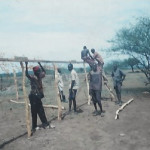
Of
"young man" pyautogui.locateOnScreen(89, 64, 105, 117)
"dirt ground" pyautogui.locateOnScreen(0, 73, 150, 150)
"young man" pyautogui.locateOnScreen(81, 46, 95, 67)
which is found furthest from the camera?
"young man" pyautogui.locateOnScreen(81, 46, 95, 67)

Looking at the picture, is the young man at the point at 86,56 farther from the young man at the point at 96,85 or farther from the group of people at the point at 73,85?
the young man at the point at 96,85

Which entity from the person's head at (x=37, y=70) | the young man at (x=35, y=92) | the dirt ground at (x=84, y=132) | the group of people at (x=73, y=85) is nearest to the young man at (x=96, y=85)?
the group of people at (x=73, y=85)

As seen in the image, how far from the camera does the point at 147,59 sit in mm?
19188

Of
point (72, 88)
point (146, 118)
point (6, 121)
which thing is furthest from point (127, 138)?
point (6, 121)

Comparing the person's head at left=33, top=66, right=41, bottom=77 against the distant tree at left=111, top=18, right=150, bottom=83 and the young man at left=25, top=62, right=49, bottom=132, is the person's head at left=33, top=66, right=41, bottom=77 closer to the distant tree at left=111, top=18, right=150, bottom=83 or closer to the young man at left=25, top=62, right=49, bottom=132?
the young man at left=25, top=62, right=49, bottom=132

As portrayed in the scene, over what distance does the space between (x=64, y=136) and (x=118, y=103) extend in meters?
5.87

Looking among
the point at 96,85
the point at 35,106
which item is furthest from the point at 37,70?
the point at 96,85

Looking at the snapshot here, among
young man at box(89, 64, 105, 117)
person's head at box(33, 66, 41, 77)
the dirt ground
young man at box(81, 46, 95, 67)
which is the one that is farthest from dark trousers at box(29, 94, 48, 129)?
young man at box(81, 46, 95, 67)

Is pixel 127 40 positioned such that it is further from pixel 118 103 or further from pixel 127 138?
pixel 127 138

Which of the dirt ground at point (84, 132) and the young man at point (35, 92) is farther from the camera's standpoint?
the young man at point (35, 92)

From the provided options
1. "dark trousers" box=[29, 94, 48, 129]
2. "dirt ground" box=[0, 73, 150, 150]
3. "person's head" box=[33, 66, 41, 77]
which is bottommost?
"dirt ground" box=[0, 73, 150, 150]

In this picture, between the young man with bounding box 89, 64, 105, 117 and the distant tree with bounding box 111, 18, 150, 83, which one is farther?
the distant tree with bounding box 111, 18, 150, 83

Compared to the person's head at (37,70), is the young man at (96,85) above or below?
below

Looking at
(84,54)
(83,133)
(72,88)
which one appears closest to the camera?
(83,133)
